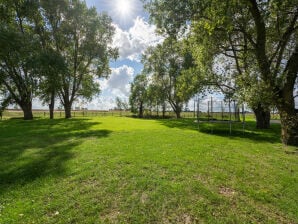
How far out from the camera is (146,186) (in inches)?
191

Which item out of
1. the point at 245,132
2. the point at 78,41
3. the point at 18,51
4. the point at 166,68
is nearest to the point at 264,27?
the point at 245,132

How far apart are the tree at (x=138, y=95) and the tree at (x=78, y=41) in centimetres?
1965

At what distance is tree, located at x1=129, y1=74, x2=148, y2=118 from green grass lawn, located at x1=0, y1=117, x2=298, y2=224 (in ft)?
133

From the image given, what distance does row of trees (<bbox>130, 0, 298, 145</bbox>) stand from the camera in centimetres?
912

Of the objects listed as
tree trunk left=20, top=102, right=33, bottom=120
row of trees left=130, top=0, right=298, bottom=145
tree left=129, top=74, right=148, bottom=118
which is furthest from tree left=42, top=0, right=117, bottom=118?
tree left=129, top=74, right=148, bottom=118

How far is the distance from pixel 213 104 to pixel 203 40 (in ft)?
19.7

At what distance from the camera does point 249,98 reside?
955 centimetres

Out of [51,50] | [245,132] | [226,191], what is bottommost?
[226,191]

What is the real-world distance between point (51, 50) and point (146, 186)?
70.2ft

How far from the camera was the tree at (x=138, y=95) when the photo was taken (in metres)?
48.4

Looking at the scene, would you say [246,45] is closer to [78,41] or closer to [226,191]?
[226,191]

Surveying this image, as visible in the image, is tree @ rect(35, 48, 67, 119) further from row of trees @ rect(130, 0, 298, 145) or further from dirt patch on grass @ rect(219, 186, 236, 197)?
dirt patch on grass @ rect(219, 186, 236, 197)

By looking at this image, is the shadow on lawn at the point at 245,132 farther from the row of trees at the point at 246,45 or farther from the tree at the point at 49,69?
the tree at the point at 49,69

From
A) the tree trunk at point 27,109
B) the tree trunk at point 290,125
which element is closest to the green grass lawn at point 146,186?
the tree trunk at point 290,125
